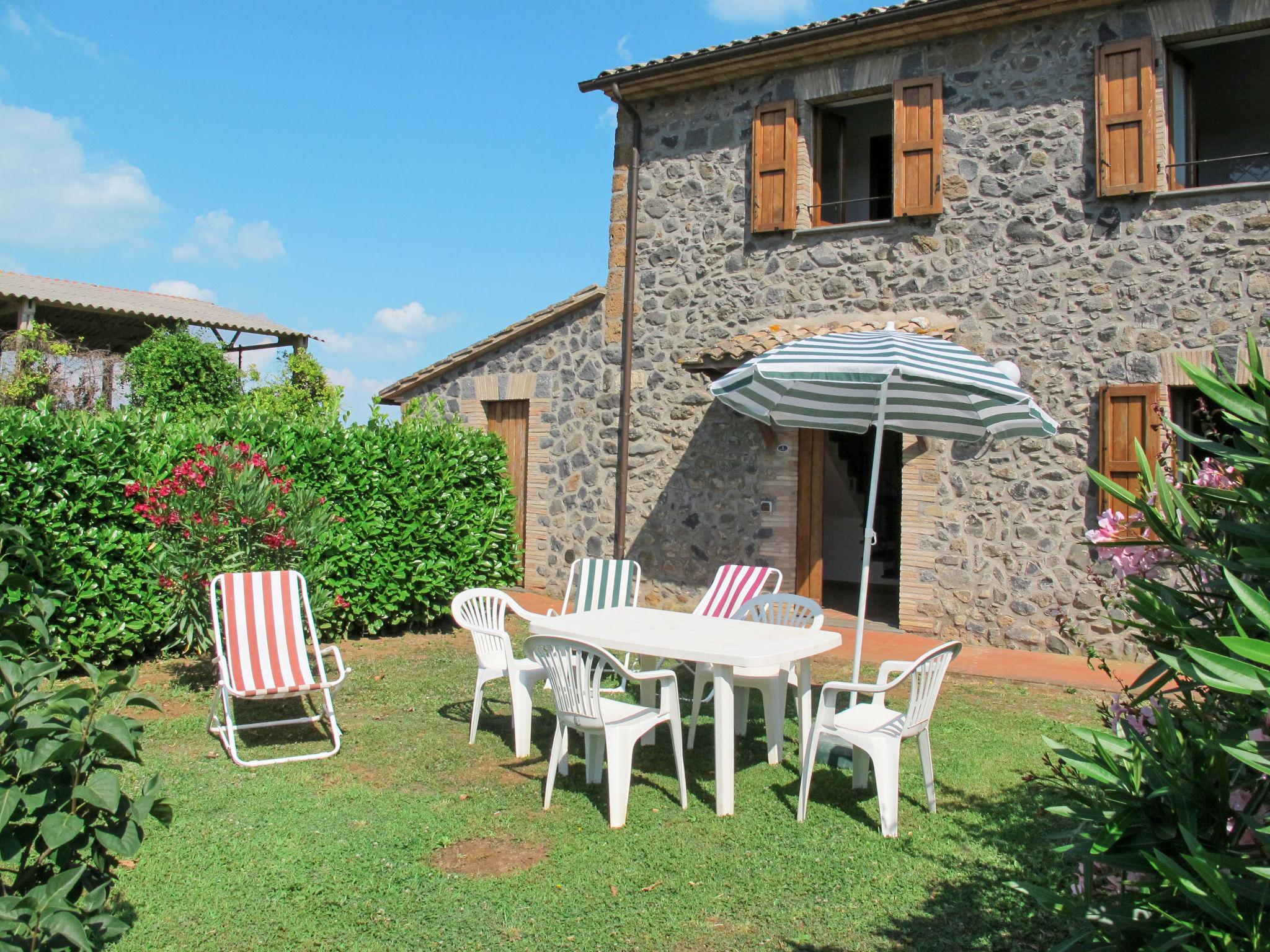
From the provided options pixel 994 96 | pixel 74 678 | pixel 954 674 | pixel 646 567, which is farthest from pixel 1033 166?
pixel 74 678

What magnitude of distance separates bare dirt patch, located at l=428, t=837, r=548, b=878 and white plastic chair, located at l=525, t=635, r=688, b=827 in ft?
1.32

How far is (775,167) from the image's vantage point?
31.0ft

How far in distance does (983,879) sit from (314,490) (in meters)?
5.96

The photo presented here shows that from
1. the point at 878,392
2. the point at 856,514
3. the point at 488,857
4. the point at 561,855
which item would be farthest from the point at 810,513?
the point at 488,857

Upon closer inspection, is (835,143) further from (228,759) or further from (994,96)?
(228,759)

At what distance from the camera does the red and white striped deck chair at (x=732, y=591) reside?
6.48 meters

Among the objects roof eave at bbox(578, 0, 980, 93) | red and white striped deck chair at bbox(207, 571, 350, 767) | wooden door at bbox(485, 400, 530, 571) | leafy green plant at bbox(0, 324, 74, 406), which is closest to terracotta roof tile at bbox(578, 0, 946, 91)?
roof eave at bbox(578, 0, 980, 93)

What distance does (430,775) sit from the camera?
4.90 meters

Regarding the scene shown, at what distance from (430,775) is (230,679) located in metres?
1.22

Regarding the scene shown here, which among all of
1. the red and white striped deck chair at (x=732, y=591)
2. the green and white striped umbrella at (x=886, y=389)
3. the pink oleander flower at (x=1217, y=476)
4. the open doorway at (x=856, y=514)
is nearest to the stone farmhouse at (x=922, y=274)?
the open doorway at (x=856, y=514)

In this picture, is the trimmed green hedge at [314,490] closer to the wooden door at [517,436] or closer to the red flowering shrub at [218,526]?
the red flowering shrub at [218,526]

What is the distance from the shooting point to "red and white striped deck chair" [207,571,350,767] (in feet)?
17.0

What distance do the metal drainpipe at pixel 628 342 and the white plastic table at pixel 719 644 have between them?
4.46m

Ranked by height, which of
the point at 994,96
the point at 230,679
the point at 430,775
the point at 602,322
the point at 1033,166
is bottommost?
the point at 430,775
